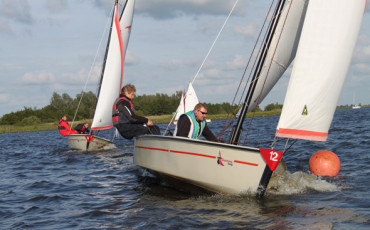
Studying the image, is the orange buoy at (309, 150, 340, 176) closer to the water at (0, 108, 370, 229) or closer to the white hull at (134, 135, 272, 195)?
the water at (0, 108, 370, 229)

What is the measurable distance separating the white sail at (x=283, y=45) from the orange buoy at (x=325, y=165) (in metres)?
1.79

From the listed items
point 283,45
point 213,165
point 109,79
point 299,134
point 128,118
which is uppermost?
point 109,79

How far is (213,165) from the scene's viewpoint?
5.59m

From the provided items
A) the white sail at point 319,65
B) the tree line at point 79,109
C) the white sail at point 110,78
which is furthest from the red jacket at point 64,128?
the tree line at point 79,109

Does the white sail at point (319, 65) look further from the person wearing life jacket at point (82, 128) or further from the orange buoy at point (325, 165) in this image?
the person wearing life jacket at point (82, 128)

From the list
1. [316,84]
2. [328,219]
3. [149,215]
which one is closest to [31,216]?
[149,215]

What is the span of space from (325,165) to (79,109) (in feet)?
231

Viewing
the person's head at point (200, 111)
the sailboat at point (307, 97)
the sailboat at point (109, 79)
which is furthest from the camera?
the sailboat at point (109, 79)

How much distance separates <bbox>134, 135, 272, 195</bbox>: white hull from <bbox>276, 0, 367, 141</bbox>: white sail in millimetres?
614

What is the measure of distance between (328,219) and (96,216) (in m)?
3.04

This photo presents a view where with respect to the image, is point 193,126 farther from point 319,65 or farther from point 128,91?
point 319,65

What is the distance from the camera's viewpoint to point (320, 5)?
5.30 metres

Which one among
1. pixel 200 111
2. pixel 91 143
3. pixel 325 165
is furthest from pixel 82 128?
pixel 325 165

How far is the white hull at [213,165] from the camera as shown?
527 cm
